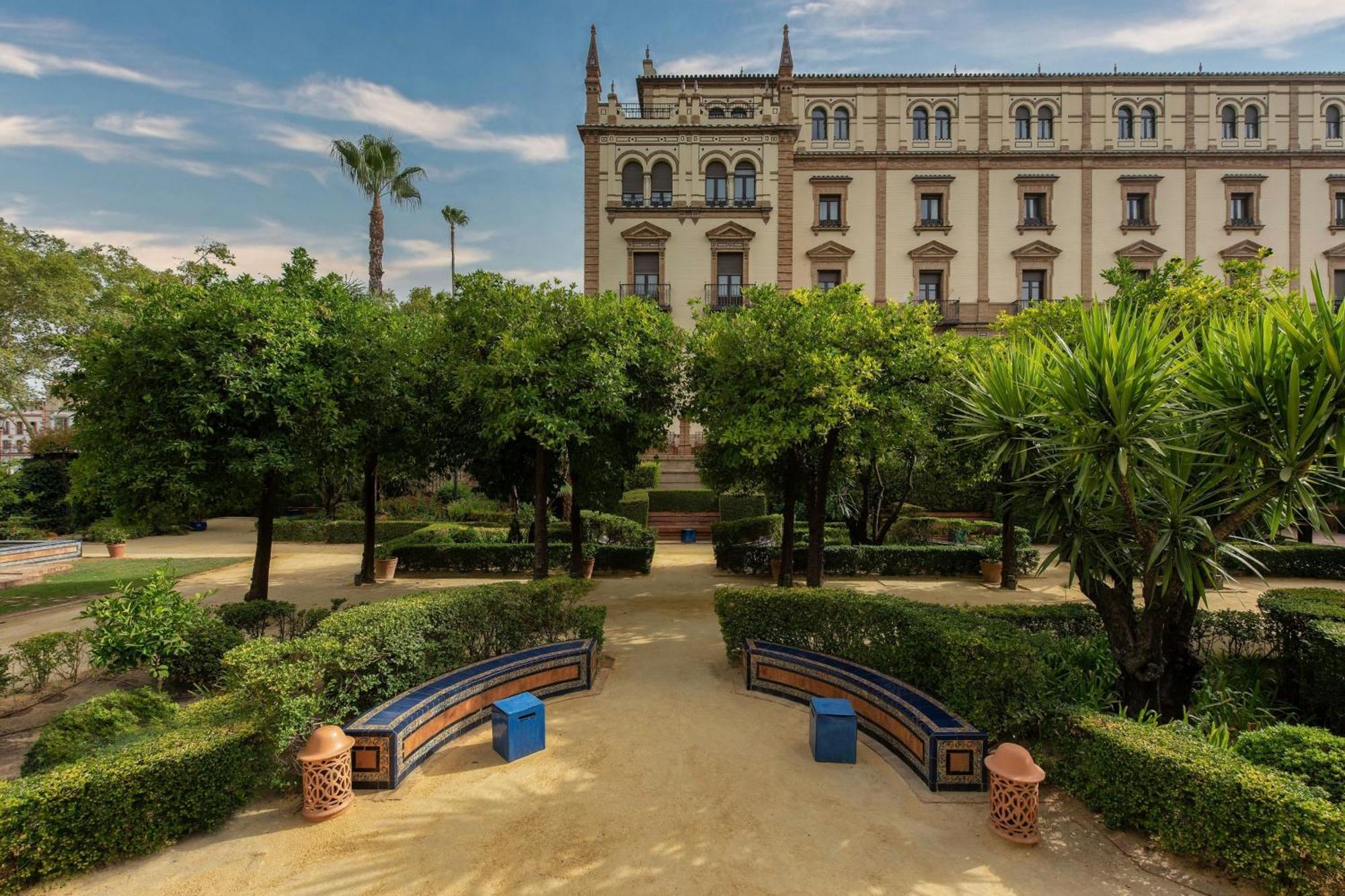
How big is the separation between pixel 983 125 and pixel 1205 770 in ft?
113

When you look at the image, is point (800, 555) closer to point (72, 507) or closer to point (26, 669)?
point (26, 669)

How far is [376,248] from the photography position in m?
30.1

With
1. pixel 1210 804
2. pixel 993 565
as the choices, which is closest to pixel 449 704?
pixel 1210 804

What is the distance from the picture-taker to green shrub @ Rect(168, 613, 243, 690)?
Result: 25.9 ft

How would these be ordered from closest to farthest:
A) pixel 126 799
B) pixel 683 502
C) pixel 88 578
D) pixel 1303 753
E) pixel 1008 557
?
pixel 126 799
pixel 1303 753
pixel 1008 557
pixel 88 578
pixel 683 502

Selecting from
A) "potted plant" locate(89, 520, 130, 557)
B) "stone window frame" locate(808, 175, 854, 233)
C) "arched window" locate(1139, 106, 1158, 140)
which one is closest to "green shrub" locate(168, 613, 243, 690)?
"potted plant" locate(89, 520, 130, 557)

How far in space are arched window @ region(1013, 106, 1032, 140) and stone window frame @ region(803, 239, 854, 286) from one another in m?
10.2

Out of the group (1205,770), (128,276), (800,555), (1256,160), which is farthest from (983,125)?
(128,276)

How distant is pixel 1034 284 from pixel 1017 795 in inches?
1278

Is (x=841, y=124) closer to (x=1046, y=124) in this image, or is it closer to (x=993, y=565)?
(x=1046, y=124)

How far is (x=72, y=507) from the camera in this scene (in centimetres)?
2430

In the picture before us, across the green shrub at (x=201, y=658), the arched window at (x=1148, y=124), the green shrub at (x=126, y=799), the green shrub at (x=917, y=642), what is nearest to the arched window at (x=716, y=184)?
the arched window at (x=1148, y=124)

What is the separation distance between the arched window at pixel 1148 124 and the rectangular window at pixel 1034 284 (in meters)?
8.42

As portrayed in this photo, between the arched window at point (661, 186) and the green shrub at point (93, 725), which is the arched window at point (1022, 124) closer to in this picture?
the arched window at point (661, 186)
